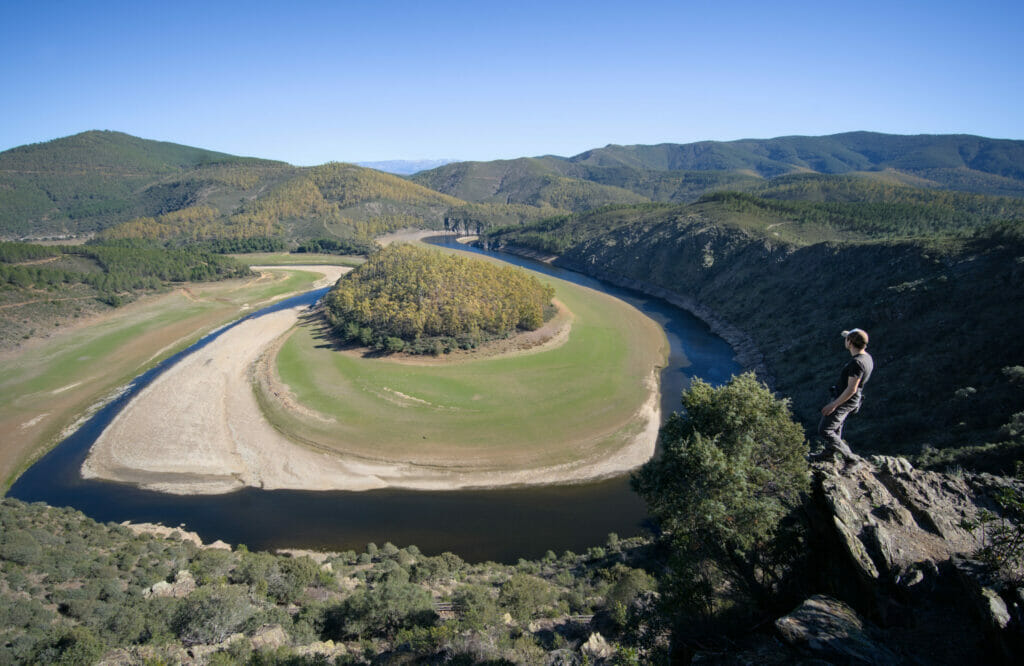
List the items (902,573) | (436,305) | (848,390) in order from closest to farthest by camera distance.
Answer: (902,573)
(848,390)
(436,305)

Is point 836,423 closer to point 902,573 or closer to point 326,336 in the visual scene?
point 902,573

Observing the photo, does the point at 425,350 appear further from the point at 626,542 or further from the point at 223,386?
the point at 626,542

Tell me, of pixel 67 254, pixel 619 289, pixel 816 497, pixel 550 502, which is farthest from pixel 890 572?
pixel 67 254

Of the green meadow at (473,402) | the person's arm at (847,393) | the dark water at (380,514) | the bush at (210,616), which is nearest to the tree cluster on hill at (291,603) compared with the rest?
the bush at (210,616)

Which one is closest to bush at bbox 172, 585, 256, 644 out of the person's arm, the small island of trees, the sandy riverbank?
the sandy riverbank

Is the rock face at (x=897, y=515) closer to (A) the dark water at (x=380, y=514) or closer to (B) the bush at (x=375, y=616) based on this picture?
(B) the bush at (x=375, y=616)

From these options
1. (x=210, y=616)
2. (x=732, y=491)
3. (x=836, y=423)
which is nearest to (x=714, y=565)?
(x=732, y=491)
